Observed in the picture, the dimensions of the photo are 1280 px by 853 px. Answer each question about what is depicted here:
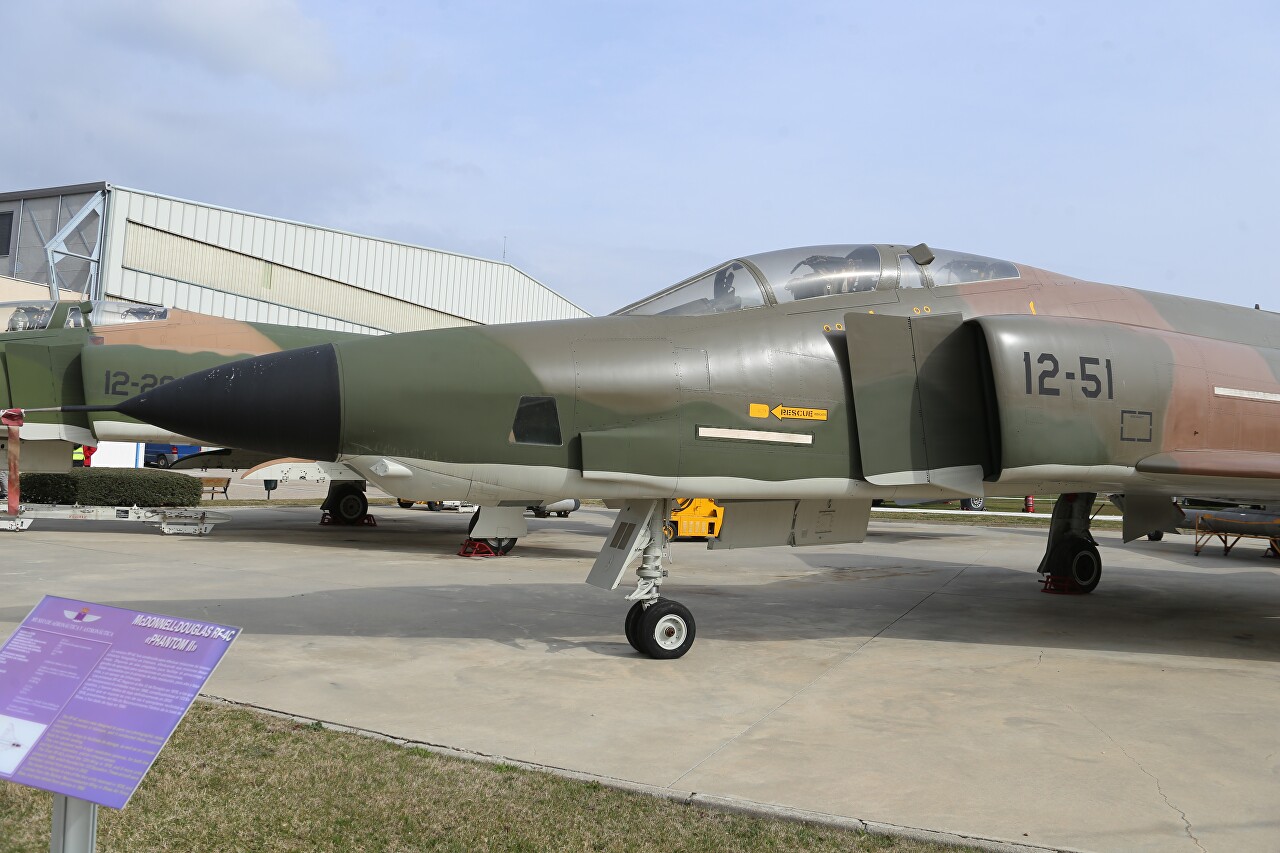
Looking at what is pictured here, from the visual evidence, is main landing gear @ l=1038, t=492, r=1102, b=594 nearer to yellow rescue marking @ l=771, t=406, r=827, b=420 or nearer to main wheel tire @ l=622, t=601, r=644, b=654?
yellow rescue marking @ l=771, t=406, r=827, b=420

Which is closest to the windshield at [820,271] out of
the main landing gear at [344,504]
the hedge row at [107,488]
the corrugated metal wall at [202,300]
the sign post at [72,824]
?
the sign post at [72,824]

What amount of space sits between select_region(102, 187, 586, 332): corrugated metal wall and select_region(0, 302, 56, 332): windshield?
12455 mm

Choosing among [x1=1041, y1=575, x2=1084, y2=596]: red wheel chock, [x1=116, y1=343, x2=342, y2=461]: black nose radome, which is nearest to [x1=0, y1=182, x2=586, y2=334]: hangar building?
[x1=116, y1=343, x2=342, y2=461]: black nose radome

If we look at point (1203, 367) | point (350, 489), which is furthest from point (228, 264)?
point (1203, 367)

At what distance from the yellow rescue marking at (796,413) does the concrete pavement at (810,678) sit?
168 centimetres

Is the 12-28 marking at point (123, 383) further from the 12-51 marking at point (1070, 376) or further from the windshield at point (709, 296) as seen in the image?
the 12-51 marking at point (1070, 376)

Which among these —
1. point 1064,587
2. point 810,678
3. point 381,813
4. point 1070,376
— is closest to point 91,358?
point 810,678

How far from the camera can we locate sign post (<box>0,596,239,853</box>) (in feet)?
7.75

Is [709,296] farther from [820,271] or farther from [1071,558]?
[1071,558]

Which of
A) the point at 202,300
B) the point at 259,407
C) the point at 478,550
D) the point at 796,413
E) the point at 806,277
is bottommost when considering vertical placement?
the point at 478,550

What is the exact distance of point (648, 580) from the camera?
20.8 feet

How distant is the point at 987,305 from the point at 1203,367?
1.74 meters

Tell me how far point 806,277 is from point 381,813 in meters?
4.53

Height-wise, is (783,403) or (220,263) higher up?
(220,263)
